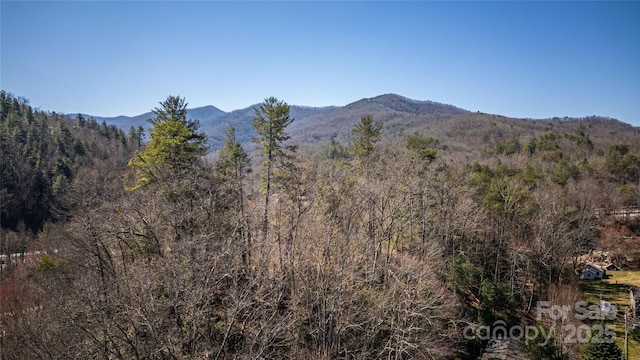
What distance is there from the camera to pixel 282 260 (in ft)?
55.9

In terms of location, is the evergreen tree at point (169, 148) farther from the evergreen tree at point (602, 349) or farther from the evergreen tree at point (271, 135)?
the evergreen tree at point (602, 349)

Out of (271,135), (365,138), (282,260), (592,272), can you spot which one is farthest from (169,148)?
(592,272)

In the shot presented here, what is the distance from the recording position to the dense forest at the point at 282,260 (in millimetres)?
11992

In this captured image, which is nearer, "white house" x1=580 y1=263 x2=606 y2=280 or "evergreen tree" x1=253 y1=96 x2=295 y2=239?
"evergreen tree" x1=253 y1=96 x2=295 y2=239

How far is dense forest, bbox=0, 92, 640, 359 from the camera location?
12.0 m

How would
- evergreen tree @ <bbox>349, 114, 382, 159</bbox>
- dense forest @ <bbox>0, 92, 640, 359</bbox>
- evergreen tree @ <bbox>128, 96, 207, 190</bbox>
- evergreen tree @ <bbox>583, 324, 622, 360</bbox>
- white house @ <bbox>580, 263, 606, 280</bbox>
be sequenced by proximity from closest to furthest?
dense forest @ <bbox>0, 92, 640, 359</bbox> < evergreen tree @ <bbox>583, 324, 622, 360</bbox> < evergreen tree @ <bbox>128, 96, 207, 190</bbox> < evergreen tree @ <bbox>349, 114, 382, 159</bbox> < white house @ <bbox>580, 263, 606, 280</bbox>

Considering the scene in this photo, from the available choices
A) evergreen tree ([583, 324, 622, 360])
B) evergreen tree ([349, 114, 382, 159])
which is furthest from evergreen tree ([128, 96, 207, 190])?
evergreen tree ([583, 324, 622, 360])

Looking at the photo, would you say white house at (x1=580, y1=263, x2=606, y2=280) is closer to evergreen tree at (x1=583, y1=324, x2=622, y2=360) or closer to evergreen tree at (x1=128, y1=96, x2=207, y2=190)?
evergreen tree at (x1=583, y1=324, x2=622, y2=360)

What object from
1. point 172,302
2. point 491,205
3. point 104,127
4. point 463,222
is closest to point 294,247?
point 172,302

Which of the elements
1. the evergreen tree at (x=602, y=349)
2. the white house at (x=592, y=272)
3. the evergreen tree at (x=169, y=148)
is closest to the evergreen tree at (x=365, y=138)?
the evergreen tree at (x=169, y=148)

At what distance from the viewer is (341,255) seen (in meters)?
17.4

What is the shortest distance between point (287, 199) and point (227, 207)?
13.2 ft

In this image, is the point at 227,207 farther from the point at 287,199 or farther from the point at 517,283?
the point at 517,283

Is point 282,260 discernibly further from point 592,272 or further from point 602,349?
point 592,272
